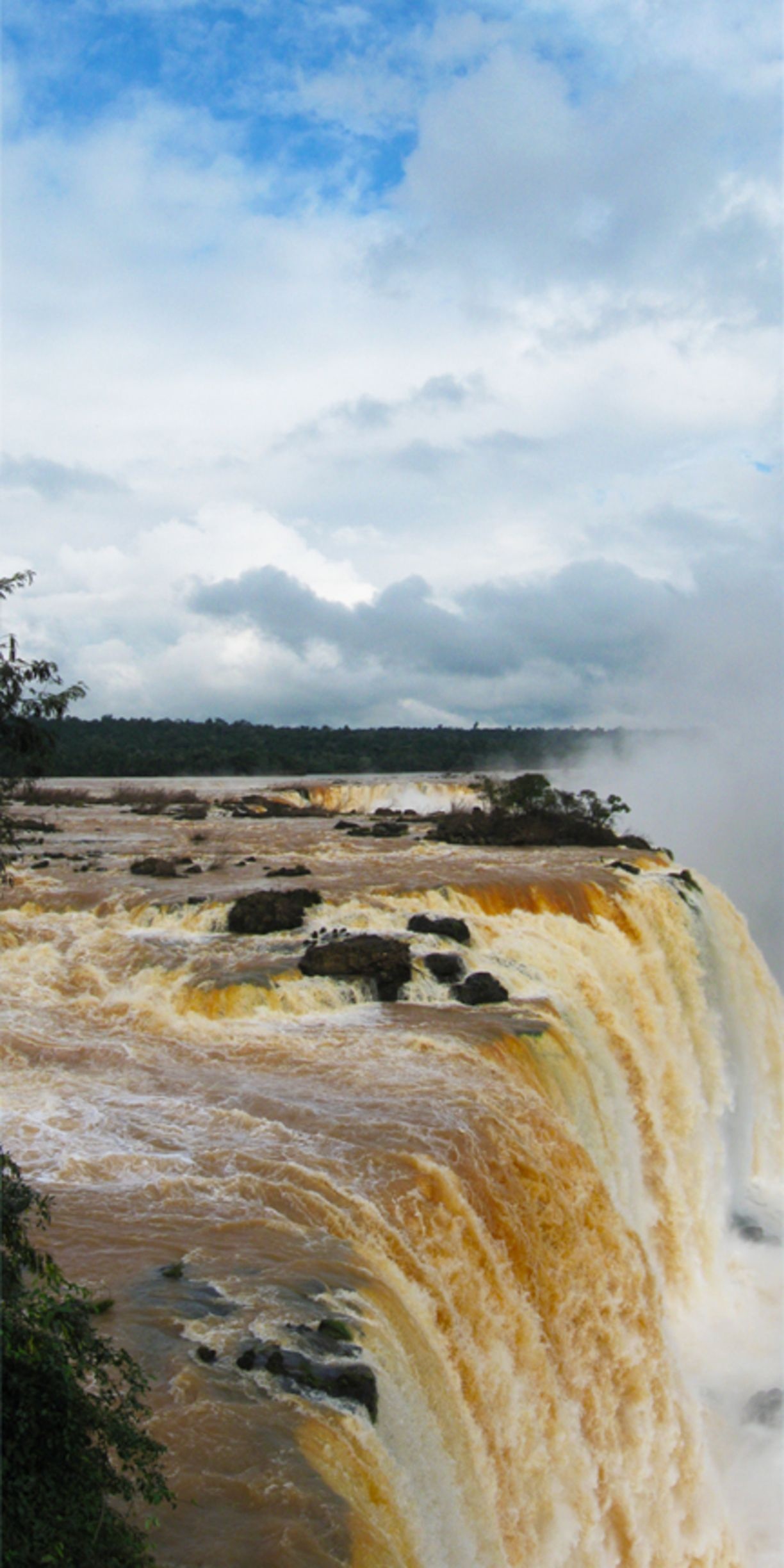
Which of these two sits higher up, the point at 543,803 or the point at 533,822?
the point at 543,803

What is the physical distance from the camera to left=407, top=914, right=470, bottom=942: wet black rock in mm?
16469

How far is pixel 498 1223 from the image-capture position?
8781mm

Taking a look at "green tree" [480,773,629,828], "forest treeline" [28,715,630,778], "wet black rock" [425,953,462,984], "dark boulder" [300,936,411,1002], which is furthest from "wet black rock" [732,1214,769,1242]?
"forest treeline" [28,715,630,778]

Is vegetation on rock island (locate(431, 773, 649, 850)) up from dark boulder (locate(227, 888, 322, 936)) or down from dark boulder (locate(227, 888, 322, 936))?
up

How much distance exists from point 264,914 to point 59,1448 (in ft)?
42.4

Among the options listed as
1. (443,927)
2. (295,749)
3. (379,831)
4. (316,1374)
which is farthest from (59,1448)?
(295,749)

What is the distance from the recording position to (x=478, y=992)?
14.0 meters

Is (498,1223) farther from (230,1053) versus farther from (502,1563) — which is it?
(230,1053)

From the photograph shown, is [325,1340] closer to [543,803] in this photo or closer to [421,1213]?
[421,1213]

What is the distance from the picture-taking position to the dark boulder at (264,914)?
54.7 feet

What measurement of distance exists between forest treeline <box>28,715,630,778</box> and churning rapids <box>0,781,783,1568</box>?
51.6m

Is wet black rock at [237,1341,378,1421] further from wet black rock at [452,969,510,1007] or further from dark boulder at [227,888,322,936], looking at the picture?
dark boulder at [227,888,322,936]

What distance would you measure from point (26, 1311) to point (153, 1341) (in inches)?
98.4

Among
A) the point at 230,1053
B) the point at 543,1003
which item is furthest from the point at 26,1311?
the point at 543,1003
